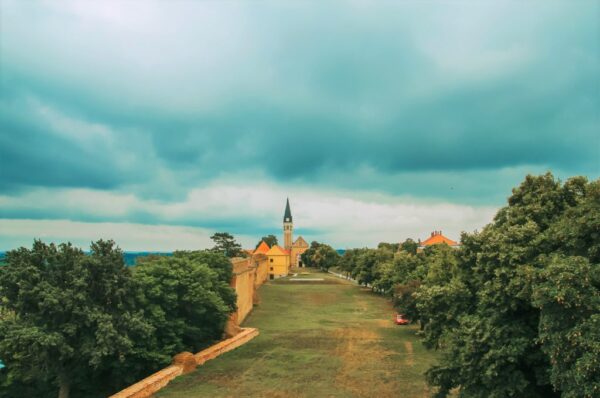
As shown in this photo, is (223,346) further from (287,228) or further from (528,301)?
(287,228)

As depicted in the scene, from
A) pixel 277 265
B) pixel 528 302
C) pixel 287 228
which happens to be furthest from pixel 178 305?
pixel 287 228

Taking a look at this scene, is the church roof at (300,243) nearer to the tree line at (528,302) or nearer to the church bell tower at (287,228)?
the church bell tower at (287,228)

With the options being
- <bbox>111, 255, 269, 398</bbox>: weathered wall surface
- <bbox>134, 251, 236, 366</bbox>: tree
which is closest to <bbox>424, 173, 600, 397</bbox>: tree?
<bbox>111, 255, 269, 398</bbox>: weathered wall surface

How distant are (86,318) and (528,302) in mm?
19289

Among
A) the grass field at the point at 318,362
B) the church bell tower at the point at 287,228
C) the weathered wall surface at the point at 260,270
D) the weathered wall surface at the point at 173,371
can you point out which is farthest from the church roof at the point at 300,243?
the weathered wall surface at the point at 173,371

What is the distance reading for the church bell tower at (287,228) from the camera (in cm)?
16812

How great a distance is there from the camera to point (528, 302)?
47.3 feet

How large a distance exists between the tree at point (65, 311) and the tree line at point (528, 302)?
15.1 meters

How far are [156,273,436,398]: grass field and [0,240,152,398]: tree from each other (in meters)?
4.00

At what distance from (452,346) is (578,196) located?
7109mm

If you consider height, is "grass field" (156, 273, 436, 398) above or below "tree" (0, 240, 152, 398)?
below

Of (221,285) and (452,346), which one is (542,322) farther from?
(221,285)

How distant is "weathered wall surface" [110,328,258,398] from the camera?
20141 mm

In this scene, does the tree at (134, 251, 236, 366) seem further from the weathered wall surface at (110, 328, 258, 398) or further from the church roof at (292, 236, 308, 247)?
the church roof at (292, 236, 308, 247)
